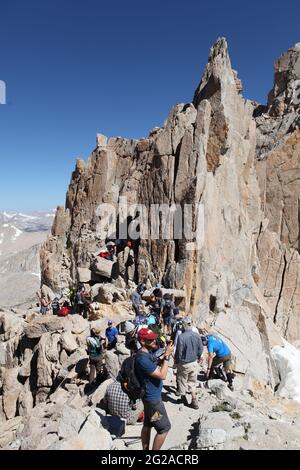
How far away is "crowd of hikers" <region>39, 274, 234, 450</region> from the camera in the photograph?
25.2 feet

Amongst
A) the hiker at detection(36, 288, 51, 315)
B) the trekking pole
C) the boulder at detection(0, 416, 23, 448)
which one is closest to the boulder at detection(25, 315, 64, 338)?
the boulder at detection(0, 416, 23, 448)

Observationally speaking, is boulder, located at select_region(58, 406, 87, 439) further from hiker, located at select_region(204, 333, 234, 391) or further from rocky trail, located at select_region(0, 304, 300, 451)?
hiker, located at select_region(204, 333, 234, 391)

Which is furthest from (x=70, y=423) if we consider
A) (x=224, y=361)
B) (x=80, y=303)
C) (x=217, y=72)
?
(x=217, y=72)

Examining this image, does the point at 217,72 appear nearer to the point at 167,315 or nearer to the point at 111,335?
the point at 167,315

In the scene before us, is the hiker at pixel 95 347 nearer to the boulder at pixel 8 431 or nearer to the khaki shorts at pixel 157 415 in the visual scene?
the boulder at pixel 8 431

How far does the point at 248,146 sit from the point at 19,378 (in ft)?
91.4

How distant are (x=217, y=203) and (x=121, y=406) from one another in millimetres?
18815

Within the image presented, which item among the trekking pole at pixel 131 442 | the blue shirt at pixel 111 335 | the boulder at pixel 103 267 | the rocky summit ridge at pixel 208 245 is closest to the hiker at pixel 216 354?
the rocky summit ridge at pixel 208 245

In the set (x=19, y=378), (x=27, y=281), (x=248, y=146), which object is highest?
(x=248, y=146)

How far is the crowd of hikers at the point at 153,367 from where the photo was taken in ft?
25.2

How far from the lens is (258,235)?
36438 millimetres

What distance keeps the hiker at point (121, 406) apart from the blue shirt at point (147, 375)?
8.09 feet
